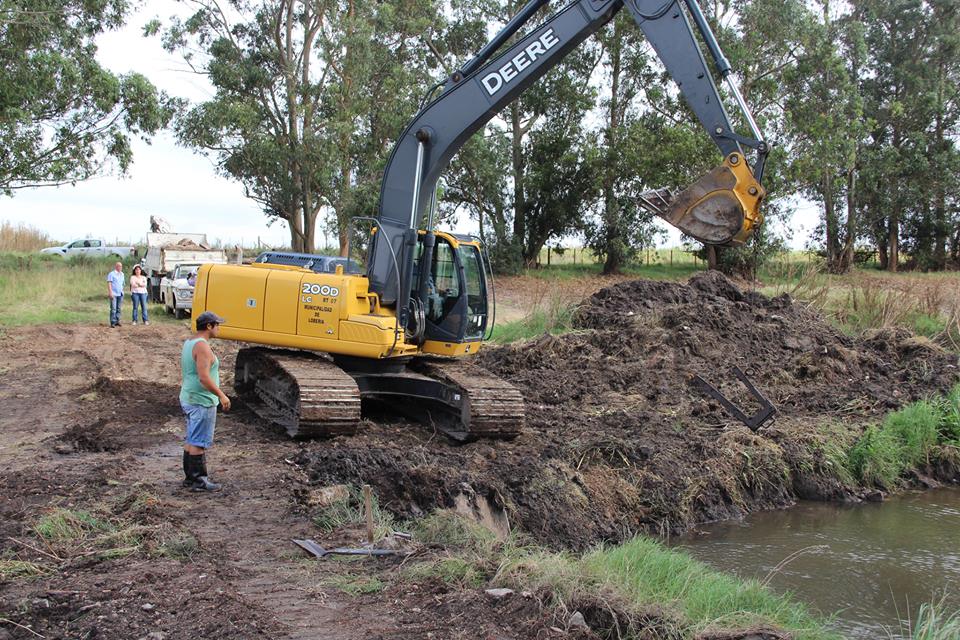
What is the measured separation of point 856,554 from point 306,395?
559 centimetres

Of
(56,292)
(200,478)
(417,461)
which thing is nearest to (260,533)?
(200,478)

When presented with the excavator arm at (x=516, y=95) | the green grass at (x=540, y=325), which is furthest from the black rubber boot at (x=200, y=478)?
the green grass at (x=540, y=325)

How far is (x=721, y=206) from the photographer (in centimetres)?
915

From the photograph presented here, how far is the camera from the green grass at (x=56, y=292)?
2110cm

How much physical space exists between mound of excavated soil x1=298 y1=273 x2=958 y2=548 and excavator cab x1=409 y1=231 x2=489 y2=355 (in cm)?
119

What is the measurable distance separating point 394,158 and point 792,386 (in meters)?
7.49

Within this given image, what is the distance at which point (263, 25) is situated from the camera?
2997cm

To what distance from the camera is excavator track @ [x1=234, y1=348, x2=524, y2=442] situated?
9.26 m

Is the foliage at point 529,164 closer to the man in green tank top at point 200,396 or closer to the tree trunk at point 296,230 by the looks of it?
the tree trunk at point 296,230

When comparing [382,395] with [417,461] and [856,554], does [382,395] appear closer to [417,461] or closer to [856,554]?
[417,461]

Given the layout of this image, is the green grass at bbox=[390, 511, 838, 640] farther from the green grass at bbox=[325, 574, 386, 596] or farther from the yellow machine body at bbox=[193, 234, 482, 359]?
the yellow machine body at bbox=[193, 234, 482, 359]

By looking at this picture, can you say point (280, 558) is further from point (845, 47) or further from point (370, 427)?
point (845, 47)

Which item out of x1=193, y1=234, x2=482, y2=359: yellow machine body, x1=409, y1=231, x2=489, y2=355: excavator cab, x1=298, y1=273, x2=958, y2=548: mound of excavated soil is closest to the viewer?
x1=298, y1=273, x2=958, y2=548: mound of excavated soil

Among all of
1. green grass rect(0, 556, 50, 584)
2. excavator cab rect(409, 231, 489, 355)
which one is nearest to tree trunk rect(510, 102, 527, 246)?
excavator cab rect(409, 231, 489, 355)
